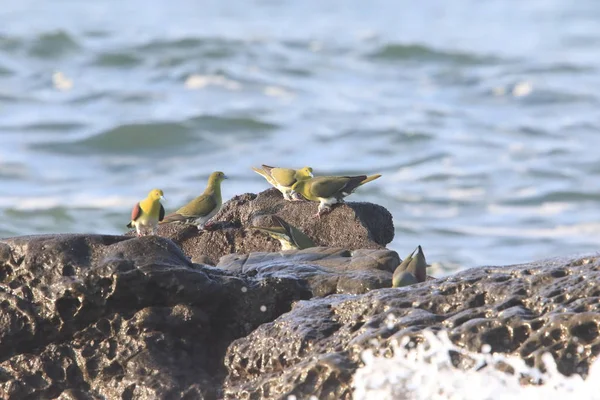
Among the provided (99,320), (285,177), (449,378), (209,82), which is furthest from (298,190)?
(209,82)

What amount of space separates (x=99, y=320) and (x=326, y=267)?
132 centimetres

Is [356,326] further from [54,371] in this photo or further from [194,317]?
[54,371]

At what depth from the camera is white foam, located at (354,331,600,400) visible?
4.54m

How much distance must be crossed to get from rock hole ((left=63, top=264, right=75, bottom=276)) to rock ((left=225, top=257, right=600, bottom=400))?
746 millimetres

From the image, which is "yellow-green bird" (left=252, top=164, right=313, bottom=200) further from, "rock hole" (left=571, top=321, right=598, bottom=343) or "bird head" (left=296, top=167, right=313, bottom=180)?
"rock hole" (left=571, top=321, right=598, bottom=343)

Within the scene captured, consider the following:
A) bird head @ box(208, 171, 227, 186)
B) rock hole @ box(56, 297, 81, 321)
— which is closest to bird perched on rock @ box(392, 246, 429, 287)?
rock hole @ box(56, 297, 81, 321)

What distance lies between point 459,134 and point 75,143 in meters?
6.11

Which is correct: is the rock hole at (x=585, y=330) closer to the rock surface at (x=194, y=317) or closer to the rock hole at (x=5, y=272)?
the rock surface at (x=194, y=317)

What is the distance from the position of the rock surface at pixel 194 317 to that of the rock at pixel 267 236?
1.43m

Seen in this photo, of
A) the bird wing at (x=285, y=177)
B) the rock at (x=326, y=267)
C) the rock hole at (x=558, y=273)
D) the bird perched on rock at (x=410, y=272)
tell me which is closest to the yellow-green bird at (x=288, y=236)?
the rock at (x=326, y=267)

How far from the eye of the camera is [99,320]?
17.4ft

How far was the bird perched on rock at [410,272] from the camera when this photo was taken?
5.70 metres

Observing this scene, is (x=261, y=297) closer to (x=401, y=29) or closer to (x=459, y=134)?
(x=459, y=134)

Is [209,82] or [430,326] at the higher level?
[209,82]
